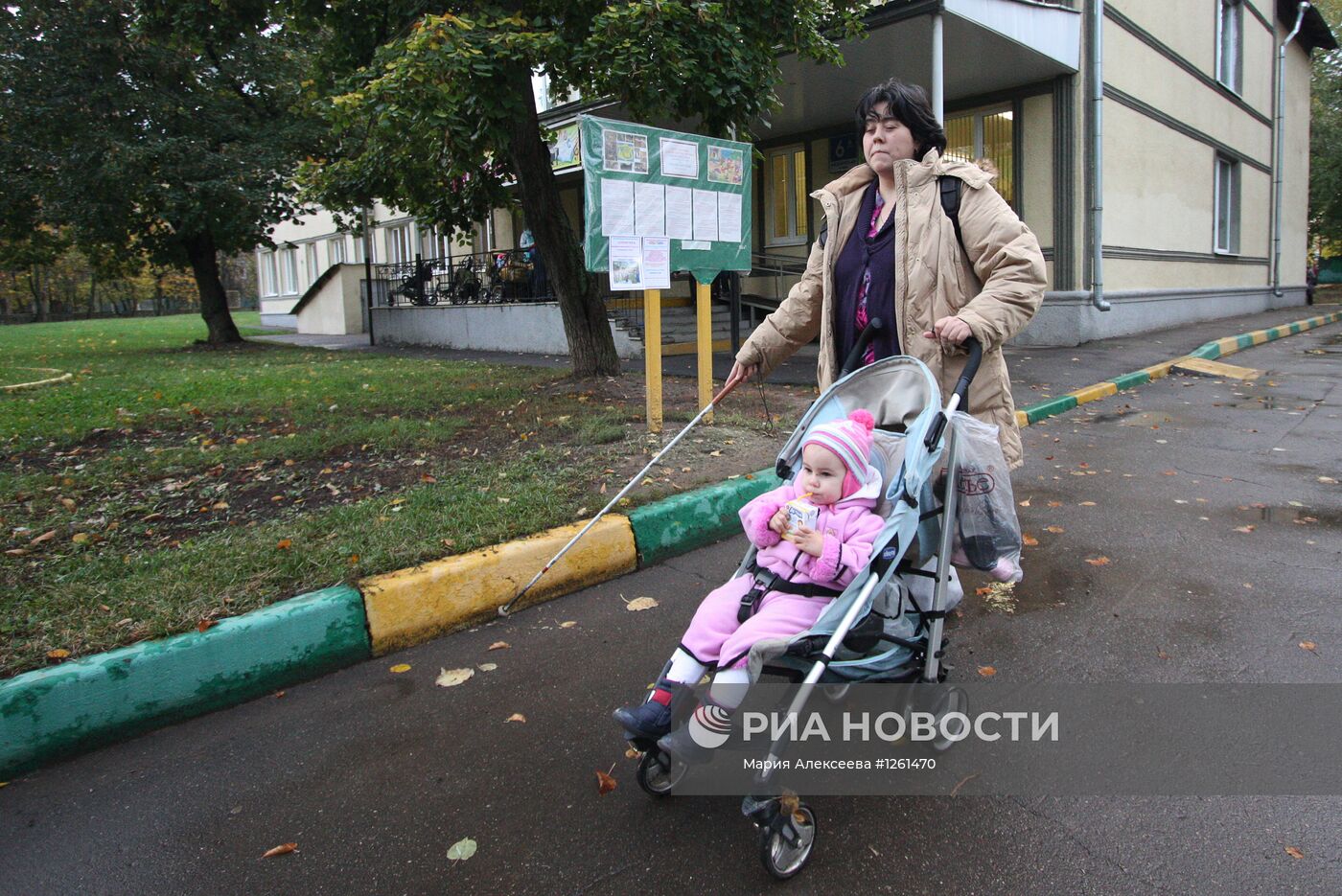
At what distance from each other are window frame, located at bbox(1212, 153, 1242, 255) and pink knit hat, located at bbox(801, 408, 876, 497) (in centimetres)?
2069

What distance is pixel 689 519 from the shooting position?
5070 millimetres

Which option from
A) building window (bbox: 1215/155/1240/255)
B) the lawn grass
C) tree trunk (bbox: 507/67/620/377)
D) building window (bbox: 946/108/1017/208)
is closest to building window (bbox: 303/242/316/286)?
the lawn grass

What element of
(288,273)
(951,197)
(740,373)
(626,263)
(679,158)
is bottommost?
(740,373)

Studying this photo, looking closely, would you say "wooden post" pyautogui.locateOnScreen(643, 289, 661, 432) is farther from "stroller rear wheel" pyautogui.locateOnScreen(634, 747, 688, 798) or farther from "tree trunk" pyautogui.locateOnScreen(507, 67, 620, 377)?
"stroller rear wheel" pyautogui.locateOnScreen(634, 747, 688, 798)

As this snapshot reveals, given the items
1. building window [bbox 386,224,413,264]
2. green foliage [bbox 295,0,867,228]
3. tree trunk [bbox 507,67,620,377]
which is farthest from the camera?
building window [bbox 386,224,413,264]

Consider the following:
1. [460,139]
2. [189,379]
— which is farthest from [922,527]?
[189,379]

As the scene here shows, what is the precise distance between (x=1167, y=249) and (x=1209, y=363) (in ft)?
18.8

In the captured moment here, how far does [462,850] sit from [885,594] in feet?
4.54

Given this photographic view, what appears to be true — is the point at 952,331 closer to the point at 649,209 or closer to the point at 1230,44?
the point at 649,209

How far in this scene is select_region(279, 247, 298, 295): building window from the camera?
3709 cm

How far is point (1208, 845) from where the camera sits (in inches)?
92.5

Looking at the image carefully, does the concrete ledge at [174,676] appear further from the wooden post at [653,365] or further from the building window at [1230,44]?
the building window at [1230,44]

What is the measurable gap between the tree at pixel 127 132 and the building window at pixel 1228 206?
1950 centimetres

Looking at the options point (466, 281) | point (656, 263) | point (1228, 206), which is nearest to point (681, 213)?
point (656, 263)
